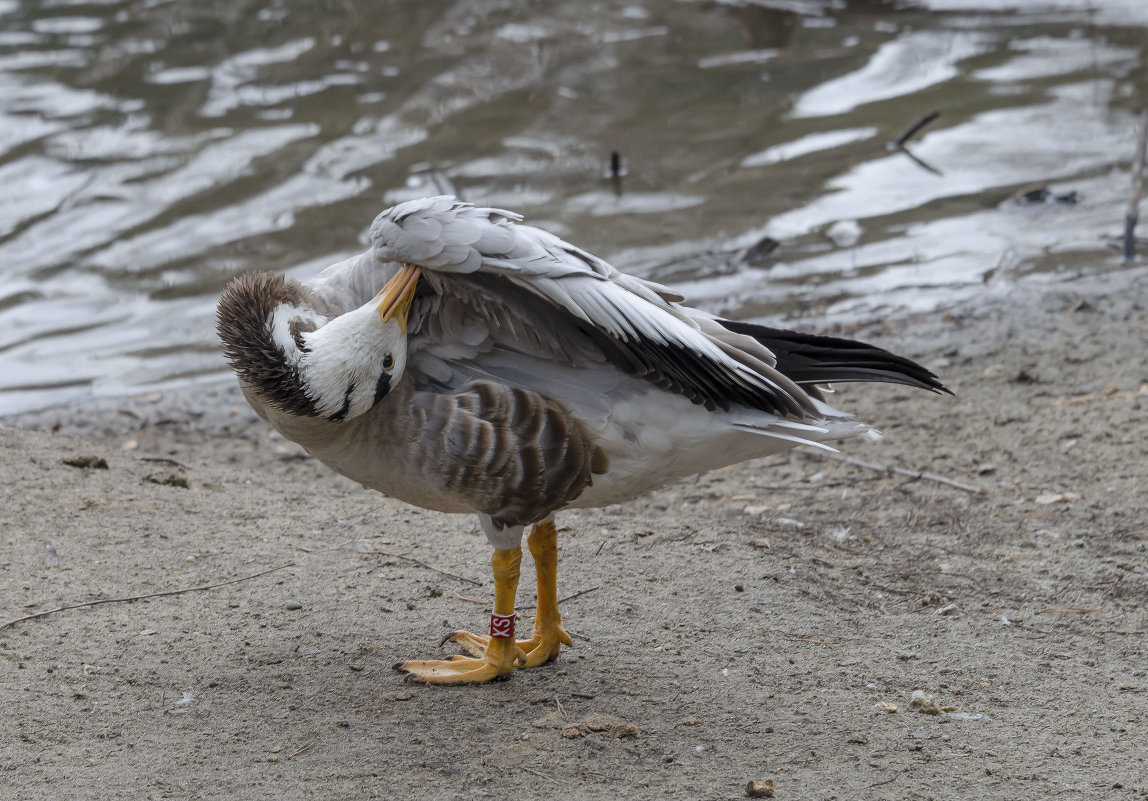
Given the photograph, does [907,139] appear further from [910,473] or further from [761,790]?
[761,790]

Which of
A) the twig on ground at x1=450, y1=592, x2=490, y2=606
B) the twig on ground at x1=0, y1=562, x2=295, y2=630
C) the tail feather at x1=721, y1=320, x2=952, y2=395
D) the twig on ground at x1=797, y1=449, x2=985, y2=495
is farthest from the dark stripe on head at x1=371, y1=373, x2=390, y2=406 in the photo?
the twig on ground at x1=797, y1=449, x2=985, y2=495

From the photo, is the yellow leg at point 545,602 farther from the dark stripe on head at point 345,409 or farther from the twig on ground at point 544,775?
the dark stripe on head at point 345,409

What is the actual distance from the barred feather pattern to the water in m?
4.28

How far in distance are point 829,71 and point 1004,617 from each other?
8.63m

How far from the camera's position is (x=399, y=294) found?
3.54 metres

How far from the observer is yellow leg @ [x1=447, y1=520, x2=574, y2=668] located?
4117 mm

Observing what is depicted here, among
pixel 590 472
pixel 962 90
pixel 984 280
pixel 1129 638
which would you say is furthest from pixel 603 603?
pixel 962 90

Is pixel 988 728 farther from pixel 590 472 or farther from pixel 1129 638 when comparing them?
pixel 590 472

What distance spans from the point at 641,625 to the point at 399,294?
64.6 inches

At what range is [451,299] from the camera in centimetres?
372

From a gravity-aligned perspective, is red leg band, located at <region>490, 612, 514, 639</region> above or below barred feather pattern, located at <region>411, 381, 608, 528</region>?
below

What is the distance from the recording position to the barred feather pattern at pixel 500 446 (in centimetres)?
361

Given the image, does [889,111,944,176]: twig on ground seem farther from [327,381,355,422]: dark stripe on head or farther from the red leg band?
[327,381,355,422]: dark stripe on head

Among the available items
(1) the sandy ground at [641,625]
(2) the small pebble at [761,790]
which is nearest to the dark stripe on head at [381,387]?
(1) the sandy ground at [641,625]
